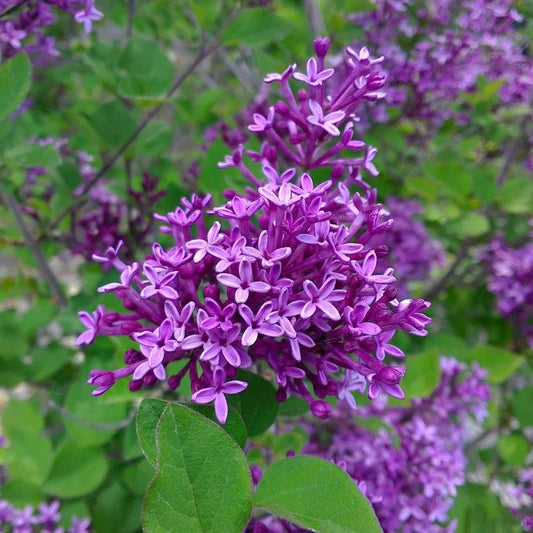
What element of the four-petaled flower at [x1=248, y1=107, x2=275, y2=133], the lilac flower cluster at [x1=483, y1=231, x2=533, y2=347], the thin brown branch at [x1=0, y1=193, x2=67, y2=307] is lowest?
the lilac flower cluster at [x1=483, y1=231, x2=533, y2=347]

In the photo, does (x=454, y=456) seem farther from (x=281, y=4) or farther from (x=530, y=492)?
(x=281, y=4)

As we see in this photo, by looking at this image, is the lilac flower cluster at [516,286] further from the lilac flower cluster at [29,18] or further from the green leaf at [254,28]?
the lilac flower cluster at [29,18]

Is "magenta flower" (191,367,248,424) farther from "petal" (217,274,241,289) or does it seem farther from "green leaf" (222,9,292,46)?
"green leaf" (222,9,292,46)

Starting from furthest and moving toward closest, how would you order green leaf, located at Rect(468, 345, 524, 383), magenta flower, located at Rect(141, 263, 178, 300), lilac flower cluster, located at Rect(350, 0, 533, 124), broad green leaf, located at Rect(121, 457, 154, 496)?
lilac flower cluster, located at Rect(350, 0, 533, 124) → green leaf, located at Rect(468, 345, 524, 383) → broad green leaf, located at Rect(121, 457, 154, 496) → magenta flower, located at Rect(141, 263, 178, 300)

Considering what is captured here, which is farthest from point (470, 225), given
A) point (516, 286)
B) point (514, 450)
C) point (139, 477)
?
point (139, 477)

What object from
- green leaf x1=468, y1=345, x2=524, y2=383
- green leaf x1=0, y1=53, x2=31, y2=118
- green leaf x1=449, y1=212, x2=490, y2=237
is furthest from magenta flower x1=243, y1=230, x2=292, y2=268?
green leaf x1=449, y1=212, x2=490, y2=237

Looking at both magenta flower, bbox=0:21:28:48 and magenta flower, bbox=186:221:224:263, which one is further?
magenta flower, bbox=0:21:28:48

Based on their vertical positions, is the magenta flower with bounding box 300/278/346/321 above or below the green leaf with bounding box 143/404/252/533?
above
